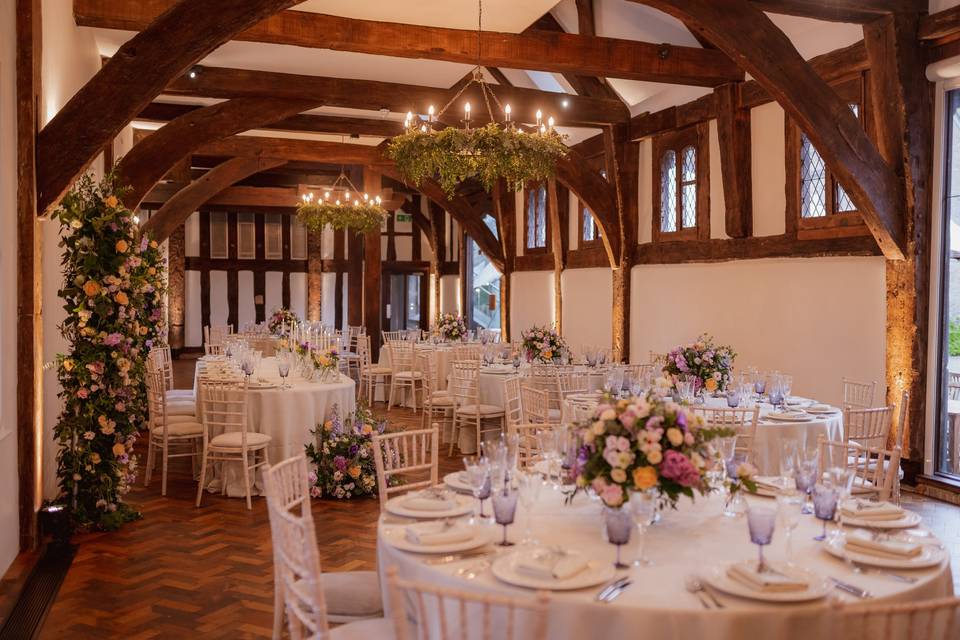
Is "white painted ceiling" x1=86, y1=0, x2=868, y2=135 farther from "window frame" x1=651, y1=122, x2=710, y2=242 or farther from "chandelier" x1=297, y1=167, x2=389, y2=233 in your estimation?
"chandelier" x1=297, y1=167, x2=389, y2=233

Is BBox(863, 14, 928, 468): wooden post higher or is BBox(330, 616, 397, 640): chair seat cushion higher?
BBox(863, 14, 928, 468): wooden post

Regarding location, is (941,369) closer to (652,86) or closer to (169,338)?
(652,86)

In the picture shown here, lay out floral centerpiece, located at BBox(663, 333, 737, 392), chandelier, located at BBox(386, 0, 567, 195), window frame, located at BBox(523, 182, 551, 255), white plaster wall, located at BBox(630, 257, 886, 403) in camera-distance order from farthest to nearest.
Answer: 1. window frame, located at BBox(523, 182, 551, 255)
2. white plaster wall, located at BBox(630, 257, 886, 403)
3. floral centerpiece, located at BBox(663, 333, 737, 392)
4. chandelier, located at BBox(386, 0, 567, 195)

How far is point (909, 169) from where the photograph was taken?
6.59 m

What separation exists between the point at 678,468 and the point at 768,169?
665 cm

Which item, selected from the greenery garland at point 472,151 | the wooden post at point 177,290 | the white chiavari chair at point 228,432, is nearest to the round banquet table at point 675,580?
the greenery garland at point 472,151

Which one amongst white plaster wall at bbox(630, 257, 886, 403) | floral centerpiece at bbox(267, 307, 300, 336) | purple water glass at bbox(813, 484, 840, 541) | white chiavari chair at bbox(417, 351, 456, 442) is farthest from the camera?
floral centerpiece at bbox(267, 307, 300, 336)

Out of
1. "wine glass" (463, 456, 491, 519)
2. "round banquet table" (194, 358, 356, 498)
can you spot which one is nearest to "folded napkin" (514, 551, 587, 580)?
→ "wine glass" (463, 456, 491, 519)

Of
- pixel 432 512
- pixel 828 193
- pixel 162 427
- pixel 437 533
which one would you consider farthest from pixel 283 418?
pixel 828 193

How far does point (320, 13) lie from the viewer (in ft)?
22.6

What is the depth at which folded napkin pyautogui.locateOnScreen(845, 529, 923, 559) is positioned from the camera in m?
2.55

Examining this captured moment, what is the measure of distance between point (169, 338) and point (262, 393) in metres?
13.7

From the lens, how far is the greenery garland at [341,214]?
11.6 metres

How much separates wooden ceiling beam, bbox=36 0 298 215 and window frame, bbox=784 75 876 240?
4.54 meters
